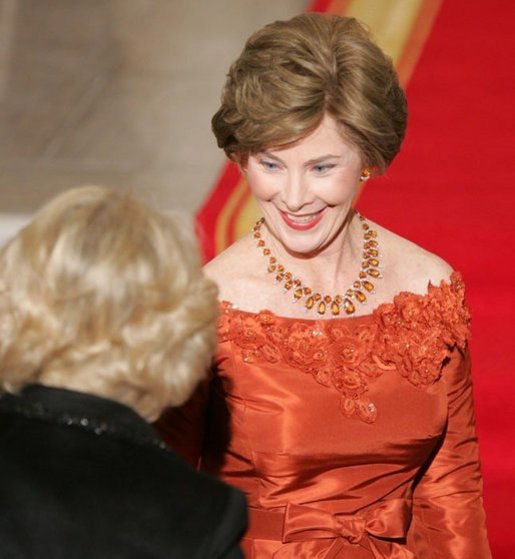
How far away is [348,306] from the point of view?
7.72 feet

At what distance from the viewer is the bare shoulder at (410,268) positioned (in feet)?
7.89

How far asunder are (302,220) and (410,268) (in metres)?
0.30

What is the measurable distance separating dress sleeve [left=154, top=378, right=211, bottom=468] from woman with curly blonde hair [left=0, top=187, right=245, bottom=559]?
65cm

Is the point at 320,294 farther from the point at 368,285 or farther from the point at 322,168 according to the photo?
the point at 322,168

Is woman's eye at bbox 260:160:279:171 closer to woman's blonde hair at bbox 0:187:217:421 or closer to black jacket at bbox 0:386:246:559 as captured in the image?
woman's blonde hair at bbox 0:187:217:421

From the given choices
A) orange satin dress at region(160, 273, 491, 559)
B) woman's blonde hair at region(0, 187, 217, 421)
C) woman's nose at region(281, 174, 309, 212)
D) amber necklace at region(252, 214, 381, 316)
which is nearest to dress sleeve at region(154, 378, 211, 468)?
orange satin dress at region(160, 273, 491, 559)

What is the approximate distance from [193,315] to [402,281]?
3.01ft

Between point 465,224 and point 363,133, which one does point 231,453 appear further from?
point 465,224

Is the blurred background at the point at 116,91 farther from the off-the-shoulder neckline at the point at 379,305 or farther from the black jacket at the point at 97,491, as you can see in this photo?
the black jacket at the point at 97,491

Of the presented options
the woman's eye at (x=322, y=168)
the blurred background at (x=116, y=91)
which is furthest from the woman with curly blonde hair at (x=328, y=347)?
the blurred background at (x=116, y=91)

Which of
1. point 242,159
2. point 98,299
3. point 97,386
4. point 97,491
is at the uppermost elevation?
point 242,159

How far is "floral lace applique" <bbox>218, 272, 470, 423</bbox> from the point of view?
2.26 m

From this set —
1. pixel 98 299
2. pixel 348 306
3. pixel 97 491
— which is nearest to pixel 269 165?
pixel 348 306

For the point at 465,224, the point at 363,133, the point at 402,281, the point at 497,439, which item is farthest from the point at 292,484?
the point at 465,224
